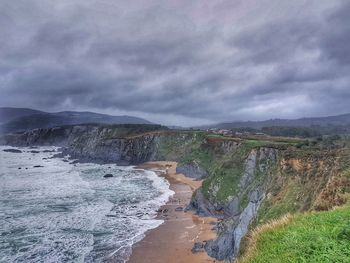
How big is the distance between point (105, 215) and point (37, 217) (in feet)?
31.7

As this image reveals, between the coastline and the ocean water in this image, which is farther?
the ocean water

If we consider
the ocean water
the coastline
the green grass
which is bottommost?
the coastline

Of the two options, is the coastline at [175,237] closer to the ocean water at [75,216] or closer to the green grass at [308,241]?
the ocean water at [75,216]

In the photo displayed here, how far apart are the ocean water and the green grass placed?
26.0 m

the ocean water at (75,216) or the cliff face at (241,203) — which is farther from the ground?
the cliff face at (241,203)

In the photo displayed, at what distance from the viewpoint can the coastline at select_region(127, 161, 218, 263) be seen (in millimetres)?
35031

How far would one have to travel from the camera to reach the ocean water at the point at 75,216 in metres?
36.8

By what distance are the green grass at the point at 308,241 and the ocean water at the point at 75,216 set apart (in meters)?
26.0

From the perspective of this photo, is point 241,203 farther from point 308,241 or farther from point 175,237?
point 308,241

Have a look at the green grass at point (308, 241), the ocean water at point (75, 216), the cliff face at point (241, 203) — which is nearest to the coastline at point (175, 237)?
the ocean water at point (75, 216)

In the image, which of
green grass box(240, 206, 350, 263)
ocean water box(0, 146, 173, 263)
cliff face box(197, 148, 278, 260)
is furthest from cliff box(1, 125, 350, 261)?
ocean water box(0, 146, 173, 263)

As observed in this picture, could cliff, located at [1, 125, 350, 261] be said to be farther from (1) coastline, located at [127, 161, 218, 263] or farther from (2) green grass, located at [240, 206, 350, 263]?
(2) green grass, located at [240, 206, 350, 263]

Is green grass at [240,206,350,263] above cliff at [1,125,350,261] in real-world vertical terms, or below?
above

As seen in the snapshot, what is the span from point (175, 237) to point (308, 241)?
3291 cm
